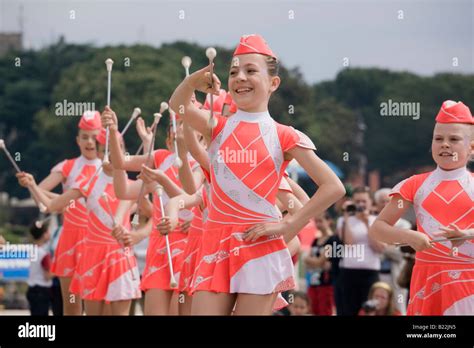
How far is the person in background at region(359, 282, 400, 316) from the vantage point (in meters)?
13.3

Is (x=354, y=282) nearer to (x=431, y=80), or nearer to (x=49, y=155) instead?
(x=49, y=155)

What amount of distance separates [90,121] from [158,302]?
2995 millimetres

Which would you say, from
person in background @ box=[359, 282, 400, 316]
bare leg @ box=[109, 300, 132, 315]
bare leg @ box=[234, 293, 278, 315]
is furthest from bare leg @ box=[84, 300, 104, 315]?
bare leg @ box=[234, 293, 278, 315]

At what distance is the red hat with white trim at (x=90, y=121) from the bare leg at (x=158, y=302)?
2.83 metres

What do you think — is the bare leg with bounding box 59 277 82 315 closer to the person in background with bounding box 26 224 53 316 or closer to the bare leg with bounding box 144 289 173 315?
the person in background with bounding box 26 224 53 316

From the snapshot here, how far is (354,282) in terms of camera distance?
47.3ft

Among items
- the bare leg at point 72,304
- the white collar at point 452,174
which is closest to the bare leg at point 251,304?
the white collar at point 452,174

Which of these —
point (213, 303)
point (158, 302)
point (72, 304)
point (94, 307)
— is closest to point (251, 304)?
point (213, 303)

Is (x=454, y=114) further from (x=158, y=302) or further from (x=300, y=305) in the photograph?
(x=300, y=305)

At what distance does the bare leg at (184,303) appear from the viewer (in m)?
11.0

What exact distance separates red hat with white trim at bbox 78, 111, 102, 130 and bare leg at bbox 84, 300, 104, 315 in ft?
6.33

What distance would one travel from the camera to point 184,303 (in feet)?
36.4
